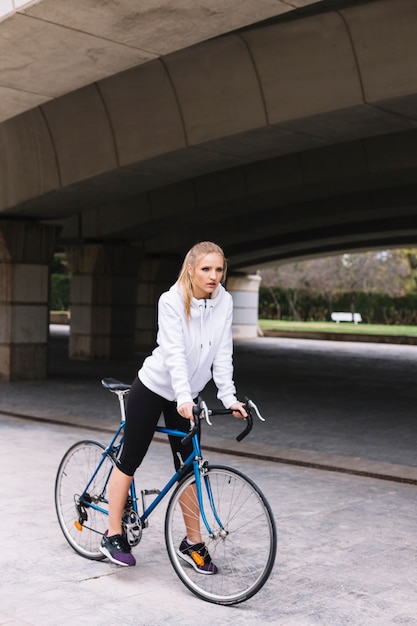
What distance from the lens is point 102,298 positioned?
23.0 m

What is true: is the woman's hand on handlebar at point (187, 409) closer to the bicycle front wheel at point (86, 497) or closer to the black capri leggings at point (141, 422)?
the black capri leggings at point (141, 422)

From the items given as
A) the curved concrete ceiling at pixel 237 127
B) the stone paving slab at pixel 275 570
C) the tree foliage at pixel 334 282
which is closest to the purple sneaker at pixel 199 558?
the stone paving slab at pixel 275 570

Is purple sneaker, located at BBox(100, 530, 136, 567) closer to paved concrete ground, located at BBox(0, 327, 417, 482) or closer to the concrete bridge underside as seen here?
paved concrete ground, located at BBox(0, 327, 417, 482)

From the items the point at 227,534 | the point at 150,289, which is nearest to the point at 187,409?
the point at 227,534

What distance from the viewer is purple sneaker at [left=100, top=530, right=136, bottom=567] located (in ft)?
16.5

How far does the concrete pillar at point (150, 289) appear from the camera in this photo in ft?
88.8

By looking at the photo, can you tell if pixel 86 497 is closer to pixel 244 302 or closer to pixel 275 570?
pixel 275 570

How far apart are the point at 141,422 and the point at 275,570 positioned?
1.20 metres

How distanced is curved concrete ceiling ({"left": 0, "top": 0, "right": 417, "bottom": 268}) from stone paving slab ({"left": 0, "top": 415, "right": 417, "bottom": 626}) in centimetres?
Result: 426

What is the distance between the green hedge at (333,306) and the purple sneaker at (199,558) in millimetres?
44423

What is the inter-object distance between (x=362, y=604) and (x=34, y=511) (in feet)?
9.19

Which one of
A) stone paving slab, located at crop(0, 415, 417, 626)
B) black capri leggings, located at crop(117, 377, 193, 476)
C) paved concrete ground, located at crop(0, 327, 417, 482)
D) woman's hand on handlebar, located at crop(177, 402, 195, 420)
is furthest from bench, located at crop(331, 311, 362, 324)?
woman's hand on handlebar, located at crop(177, 402, 195, 420)

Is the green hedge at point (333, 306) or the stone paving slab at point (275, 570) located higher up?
the green hedge at point (333, 306)

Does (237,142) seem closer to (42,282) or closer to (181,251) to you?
(42,282)
